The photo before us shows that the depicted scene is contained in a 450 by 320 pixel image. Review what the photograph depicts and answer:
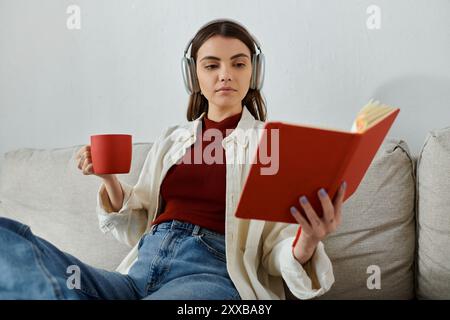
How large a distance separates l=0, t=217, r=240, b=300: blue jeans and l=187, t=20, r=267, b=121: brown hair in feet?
1.21

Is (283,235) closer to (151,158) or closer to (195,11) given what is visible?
(151,158)

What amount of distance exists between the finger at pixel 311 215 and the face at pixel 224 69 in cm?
48

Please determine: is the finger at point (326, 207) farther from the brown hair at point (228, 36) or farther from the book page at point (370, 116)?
the brown hair at point (228, 36)

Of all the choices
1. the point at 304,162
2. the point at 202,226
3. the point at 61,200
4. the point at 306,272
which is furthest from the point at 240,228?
the point at 61,200

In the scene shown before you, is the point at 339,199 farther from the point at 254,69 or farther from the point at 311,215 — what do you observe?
the point at 254,69

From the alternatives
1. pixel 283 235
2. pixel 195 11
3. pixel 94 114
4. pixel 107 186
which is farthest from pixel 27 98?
pixel 283 235

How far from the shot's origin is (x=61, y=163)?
168 centimetres

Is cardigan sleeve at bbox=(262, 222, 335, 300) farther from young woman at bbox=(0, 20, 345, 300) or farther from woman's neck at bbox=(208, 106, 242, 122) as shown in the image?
woman's neck at bbox=(208, 106, 242, 122)

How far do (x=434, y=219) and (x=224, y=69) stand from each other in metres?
0.62

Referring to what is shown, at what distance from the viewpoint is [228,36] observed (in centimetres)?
128

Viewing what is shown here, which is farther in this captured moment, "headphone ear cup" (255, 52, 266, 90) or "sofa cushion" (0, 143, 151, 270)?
"sofa cushion" (0, 143, 151, 270)

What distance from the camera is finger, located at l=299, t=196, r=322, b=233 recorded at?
88 centimetres

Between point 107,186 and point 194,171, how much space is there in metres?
0.21

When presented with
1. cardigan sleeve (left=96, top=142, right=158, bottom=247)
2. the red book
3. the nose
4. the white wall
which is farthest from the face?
the red book
